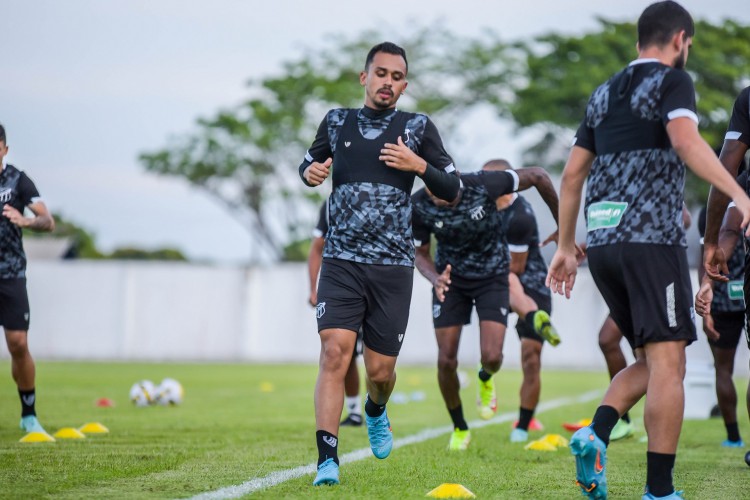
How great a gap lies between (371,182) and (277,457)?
2.20m

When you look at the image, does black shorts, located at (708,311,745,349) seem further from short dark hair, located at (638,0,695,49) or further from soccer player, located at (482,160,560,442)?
short dark hair, located at (638,0,695,49)

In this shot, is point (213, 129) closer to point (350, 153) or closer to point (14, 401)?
point (14, 401)

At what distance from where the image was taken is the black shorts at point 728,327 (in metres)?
7.86

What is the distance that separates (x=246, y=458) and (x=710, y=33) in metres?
28.5

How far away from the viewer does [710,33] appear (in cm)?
3170

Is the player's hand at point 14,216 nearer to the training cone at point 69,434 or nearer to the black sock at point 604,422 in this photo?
the training cone at point 69,434

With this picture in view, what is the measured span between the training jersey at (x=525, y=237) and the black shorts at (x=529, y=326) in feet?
0.10

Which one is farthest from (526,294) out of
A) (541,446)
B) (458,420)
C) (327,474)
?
(327,474)

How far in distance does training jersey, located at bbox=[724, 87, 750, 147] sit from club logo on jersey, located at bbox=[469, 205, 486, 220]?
2.43m

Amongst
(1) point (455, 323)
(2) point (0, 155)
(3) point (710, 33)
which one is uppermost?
(3) point (710, 33)

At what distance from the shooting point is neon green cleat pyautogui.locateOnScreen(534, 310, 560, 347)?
875cm

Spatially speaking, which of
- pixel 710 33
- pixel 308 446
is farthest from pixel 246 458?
pixel 710 33

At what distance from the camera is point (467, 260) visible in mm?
8219

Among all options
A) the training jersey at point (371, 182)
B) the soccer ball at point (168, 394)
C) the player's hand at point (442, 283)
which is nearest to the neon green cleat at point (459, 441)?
the player's hand at point (442, 283)
